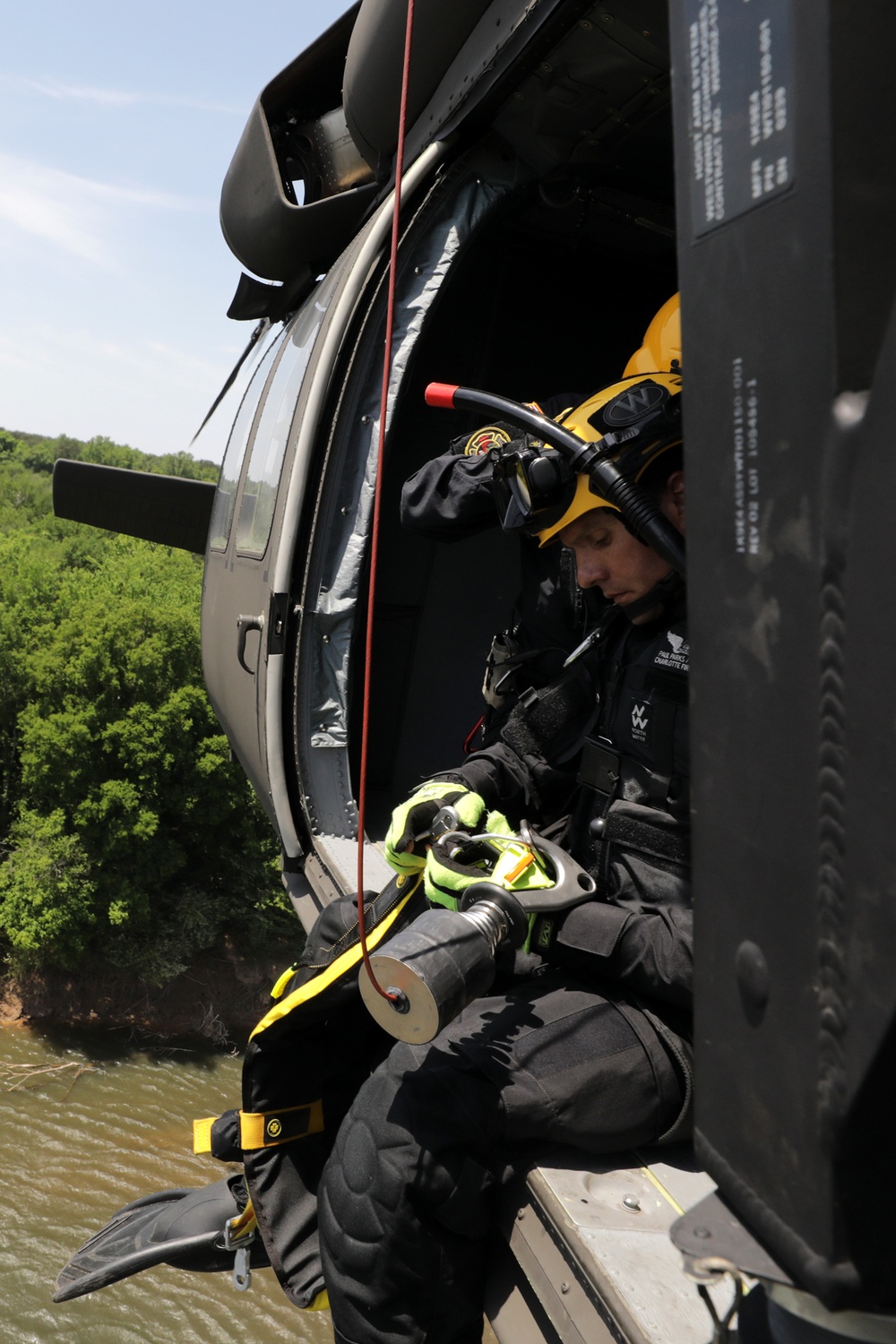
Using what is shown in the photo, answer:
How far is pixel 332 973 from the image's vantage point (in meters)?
2.33

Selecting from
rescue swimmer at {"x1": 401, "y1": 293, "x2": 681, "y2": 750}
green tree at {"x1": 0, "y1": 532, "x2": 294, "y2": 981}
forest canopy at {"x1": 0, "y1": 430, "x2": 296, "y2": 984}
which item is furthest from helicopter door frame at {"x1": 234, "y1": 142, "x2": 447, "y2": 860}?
forest canopy at {"x1": 0, "y1": 430, "x2": 296, "y2": 984}

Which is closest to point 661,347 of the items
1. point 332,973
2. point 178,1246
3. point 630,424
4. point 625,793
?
point 630,424

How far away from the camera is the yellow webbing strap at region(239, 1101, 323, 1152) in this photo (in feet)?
7.83

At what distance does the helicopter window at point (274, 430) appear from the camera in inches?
148

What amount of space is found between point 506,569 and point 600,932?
291 cm

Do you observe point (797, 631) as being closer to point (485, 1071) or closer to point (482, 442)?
point (485, 1071)

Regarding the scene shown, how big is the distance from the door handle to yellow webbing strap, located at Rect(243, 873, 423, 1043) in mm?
1515

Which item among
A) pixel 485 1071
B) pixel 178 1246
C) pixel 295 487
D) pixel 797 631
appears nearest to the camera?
pixel 797 631

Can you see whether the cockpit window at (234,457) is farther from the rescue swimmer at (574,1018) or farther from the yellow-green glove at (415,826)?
the rescue swimmer at (574,1018)

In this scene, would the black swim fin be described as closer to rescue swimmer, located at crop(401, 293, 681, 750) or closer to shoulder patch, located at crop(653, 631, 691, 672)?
rescue swimmer, located at crop(401, 293, 681, 750)

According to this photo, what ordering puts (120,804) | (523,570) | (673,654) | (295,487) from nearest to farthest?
(673,654) < (523,570) < (295,487) < (120,804)

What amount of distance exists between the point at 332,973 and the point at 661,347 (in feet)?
5.37

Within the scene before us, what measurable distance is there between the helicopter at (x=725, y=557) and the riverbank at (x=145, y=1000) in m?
22.4

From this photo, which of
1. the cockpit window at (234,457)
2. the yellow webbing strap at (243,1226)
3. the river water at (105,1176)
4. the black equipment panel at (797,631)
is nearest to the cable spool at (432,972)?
the black equipment panel at (797,631)
